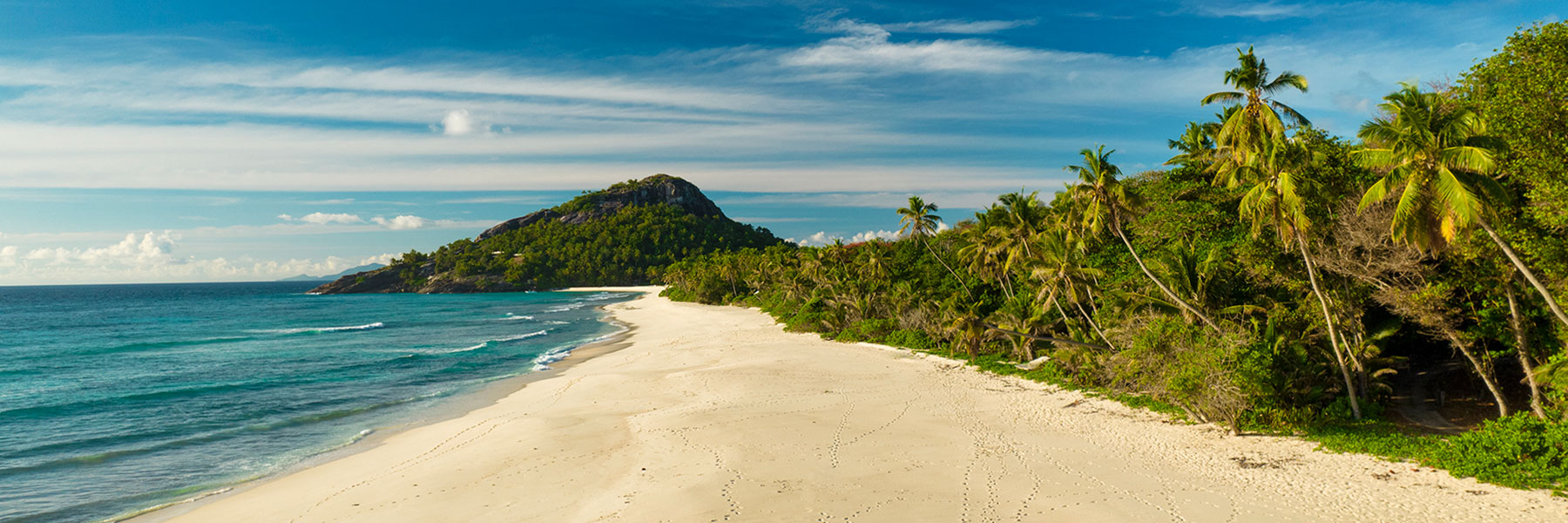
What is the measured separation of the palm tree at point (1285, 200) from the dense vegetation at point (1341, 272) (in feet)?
0.21

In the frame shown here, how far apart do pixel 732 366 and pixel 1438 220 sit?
21.8 meters

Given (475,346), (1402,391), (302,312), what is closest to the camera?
(1402,391)

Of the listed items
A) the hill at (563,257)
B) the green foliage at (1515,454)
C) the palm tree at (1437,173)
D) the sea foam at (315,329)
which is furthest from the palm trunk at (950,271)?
the hill at (563,257)

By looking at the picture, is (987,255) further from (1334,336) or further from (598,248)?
(598,248)

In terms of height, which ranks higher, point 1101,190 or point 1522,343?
point 1101,190

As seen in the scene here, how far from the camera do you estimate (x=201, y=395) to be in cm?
2666

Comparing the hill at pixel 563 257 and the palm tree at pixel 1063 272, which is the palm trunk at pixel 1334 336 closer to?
the palm tree at pixel 1063 272

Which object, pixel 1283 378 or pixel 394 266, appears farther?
pixel 394 266

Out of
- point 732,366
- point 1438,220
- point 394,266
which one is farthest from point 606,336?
point 394,266

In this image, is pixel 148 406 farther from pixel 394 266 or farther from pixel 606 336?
pixel 394 266

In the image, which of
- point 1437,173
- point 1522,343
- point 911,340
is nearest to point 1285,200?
point 1437,173

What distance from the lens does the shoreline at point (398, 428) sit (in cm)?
1332

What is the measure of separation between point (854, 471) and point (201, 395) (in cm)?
2681

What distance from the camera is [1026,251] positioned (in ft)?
89.6
